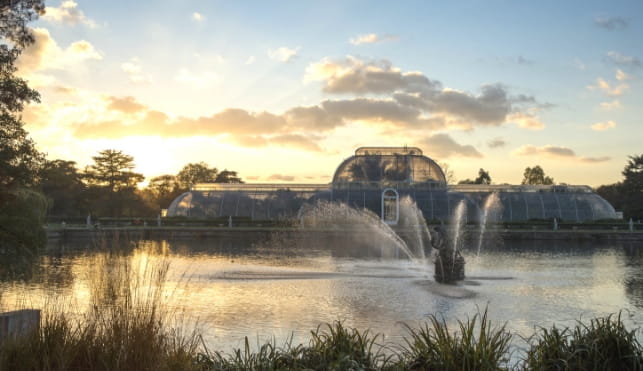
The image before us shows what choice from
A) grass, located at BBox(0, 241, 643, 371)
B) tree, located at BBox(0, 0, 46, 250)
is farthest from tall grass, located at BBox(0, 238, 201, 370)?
tree, located at BBox(0, 0, 46, 250)

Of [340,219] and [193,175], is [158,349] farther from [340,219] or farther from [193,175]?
[193,175]

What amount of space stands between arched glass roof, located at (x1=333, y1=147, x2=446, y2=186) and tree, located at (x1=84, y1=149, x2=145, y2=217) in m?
26.2

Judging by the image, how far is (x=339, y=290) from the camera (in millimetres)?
17188

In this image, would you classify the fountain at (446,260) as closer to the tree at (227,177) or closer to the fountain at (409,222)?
the fountain at (409,222)

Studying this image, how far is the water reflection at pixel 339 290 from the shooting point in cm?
1228

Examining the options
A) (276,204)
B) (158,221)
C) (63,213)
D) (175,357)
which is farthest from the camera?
(63,213)

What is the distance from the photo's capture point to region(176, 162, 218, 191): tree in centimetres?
9350

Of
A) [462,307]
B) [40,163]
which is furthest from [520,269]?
[40,163]

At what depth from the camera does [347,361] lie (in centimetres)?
664

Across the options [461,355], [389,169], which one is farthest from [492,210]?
[461,355]

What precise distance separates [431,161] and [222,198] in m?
24.2

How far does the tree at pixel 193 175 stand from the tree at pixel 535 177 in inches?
2314

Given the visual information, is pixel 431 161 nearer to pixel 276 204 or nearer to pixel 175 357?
pixel 276 204

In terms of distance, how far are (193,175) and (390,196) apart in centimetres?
4614
